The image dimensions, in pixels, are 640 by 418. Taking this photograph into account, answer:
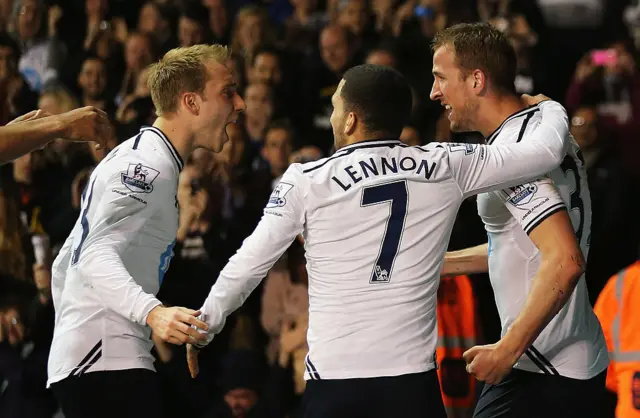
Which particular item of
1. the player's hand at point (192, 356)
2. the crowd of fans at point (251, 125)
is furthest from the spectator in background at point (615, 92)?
the player's hand at point (192, 356)

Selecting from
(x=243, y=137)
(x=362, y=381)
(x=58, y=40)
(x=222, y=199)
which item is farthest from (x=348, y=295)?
(x=58, y=40)

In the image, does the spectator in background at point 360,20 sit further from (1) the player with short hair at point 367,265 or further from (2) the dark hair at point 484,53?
(1) the player with short hair at point 367,265

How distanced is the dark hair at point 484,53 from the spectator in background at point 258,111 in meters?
4.56

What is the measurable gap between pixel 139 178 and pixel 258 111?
4.59 meters

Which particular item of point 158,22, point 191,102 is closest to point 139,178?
point 191,102

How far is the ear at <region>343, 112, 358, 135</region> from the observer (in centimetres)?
410

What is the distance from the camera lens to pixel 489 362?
392 cm

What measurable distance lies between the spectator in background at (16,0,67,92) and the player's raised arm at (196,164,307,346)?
22.6 feet

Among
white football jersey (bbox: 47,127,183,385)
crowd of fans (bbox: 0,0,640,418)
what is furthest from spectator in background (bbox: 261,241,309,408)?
white football jersey (bbox: 47,127,183,385)

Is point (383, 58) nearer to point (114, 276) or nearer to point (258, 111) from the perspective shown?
point (258, 111)

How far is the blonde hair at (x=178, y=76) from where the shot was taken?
4.96m

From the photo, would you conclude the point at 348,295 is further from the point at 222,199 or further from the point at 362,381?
the point at 222,199

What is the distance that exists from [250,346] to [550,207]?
394 cm

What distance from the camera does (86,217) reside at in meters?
4.55
